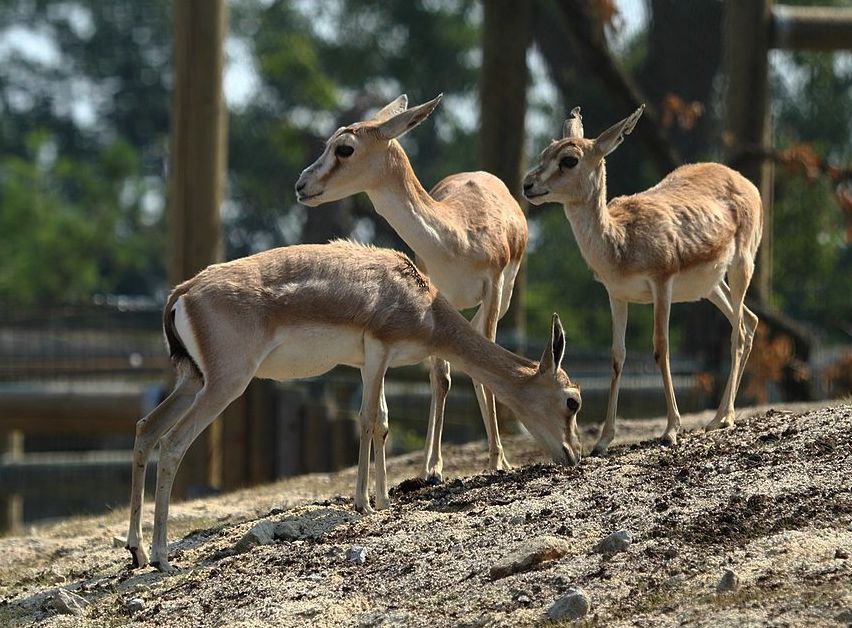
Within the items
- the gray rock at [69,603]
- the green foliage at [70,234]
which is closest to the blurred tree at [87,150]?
the green foliage at [70,234]

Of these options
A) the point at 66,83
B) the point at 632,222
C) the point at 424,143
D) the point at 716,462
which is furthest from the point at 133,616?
the point at 66,83

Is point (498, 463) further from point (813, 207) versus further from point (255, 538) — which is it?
point (813, 207)

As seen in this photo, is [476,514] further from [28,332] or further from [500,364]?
[28,332]

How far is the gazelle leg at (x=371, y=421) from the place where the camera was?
786 cm

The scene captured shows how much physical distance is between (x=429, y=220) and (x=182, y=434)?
6.96ft

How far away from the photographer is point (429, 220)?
873 centimetres

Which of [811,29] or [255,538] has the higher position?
[811,29]

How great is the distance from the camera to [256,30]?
151 feet

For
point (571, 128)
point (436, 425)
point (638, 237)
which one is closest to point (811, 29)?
point (571, 128)

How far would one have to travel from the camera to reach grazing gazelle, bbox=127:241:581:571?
7379 millimetres

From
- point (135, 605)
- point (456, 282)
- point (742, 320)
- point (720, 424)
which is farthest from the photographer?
point (742, 320)

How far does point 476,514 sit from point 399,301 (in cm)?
128

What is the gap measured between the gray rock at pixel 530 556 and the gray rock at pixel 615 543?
162 millimetres

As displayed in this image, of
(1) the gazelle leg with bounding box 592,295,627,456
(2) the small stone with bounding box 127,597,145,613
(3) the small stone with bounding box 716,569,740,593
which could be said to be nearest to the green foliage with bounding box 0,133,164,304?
Answer: (1) the gazelle leg with bounding box 592,295,627,456
